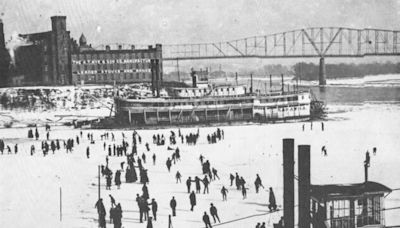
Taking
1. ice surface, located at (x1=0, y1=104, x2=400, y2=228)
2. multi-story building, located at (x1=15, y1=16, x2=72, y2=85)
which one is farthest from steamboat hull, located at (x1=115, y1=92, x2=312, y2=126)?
multi-story building, located at (x1=15, y1=16, x2=72, y2=85)

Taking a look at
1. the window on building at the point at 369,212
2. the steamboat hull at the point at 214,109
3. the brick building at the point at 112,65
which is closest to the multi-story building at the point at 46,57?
the brick building at the point at 112,65

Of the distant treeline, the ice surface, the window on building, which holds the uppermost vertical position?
the distant treeline

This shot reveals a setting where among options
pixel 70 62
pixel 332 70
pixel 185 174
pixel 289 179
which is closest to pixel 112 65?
pixel 70 62

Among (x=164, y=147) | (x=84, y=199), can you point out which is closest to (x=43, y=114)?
(x=164, y=147)

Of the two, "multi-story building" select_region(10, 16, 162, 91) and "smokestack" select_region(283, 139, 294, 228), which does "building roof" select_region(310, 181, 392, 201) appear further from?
"multi-story building" select_region(10, 16, 162, 91)

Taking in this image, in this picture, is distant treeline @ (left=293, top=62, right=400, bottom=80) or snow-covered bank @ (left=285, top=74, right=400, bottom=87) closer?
snow-covered bank @ (left=285, top=74, right=400, bottom=87)

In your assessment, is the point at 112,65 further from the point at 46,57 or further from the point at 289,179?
the point at 289,179
